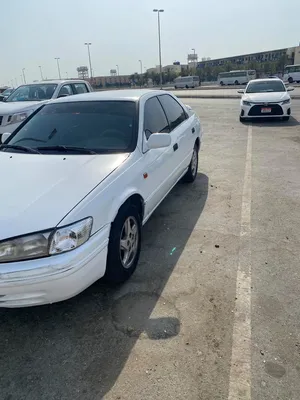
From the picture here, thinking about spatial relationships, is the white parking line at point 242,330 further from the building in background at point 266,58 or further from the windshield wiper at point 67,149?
the building in background at point 266,58

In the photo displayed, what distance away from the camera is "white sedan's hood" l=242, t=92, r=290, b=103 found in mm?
11422

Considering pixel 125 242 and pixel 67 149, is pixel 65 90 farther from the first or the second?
pixel 125 242

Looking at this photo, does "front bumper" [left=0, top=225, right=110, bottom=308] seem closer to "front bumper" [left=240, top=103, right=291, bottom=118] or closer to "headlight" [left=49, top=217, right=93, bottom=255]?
"headlight" [left=49, top=217, right=93, bottom=255]

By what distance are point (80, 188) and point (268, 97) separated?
1061cm

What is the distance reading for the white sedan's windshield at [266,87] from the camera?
1249 centimetres

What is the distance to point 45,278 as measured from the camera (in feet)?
7.41

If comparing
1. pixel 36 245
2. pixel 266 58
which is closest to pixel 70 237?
pixel 36 245

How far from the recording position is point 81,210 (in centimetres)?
243

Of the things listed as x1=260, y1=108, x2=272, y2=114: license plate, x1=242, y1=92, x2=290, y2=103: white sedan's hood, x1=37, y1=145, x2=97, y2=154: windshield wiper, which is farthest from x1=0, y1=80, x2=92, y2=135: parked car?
x1=260, y1=108, x2=272, y2=114: license plate

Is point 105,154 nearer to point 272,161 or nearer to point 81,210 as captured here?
point 81,210

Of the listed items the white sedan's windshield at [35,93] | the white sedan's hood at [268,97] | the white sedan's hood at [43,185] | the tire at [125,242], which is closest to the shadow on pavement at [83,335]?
the tire at [125,242]

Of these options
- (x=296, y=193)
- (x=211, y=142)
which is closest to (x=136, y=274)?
(x=296, y=193)

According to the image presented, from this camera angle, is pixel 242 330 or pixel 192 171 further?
pixel 192 171

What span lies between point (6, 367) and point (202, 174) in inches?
190
